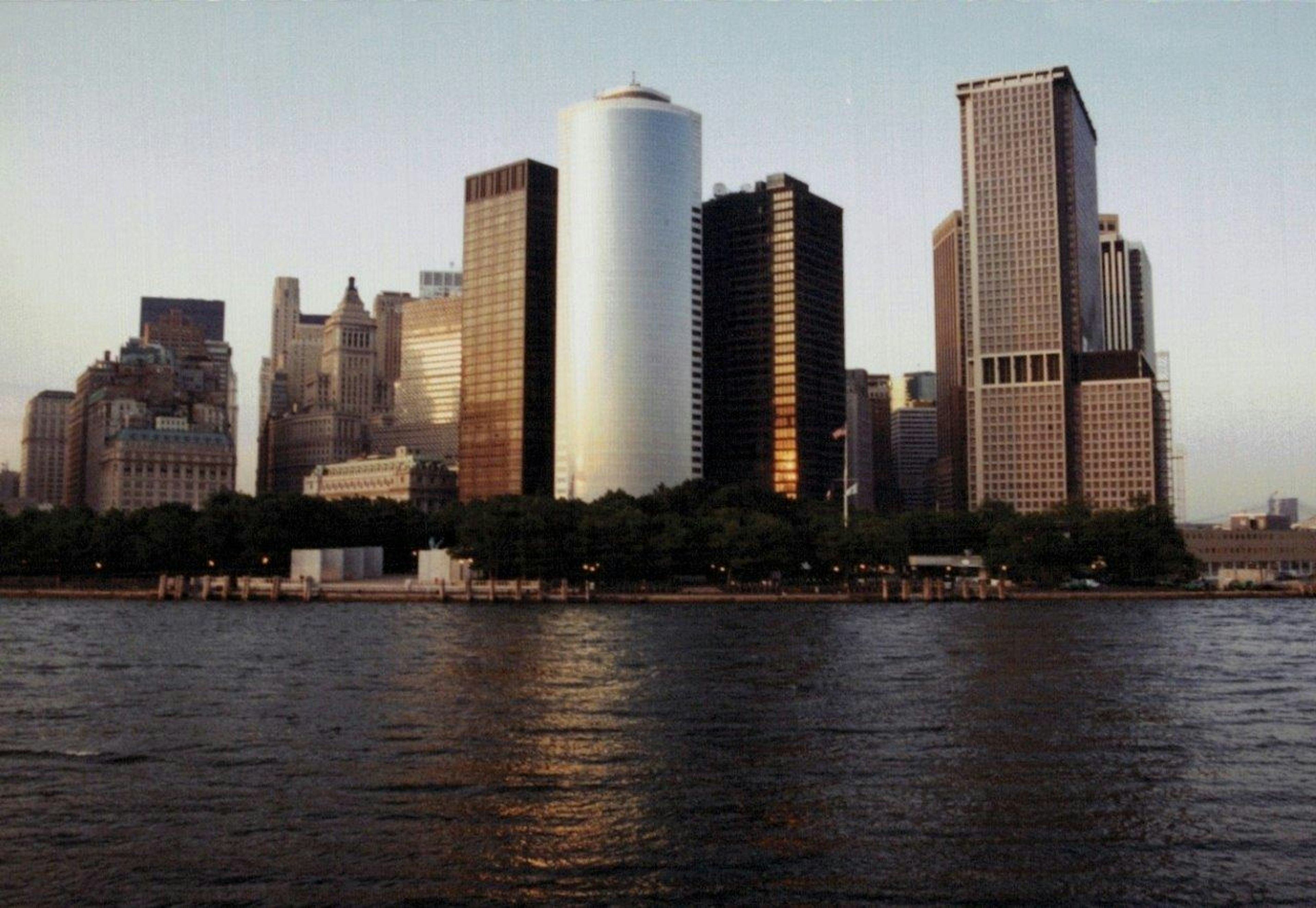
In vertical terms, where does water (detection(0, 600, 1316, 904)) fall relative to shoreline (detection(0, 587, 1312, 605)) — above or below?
below

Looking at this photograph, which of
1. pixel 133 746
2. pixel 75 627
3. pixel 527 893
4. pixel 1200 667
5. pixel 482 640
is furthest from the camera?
pixel 75 627

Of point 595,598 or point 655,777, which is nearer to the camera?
point 655,777

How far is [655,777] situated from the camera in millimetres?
46812

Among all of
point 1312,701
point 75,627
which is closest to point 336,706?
point 1312,701

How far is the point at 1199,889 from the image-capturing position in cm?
3350

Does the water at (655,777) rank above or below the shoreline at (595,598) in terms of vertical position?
below

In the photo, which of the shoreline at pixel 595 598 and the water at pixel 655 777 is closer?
the water at pixel 655 777

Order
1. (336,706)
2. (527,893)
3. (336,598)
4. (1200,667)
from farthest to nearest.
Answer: (336,598), (1200,667), (336,706), (527,893)

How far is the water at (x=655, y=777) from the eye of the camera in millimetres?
34406

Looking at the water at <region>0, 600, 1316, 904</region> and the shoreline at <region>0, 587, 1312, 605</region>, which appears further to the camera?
the shoreline at <region>0, 587, 1312, 605</region>

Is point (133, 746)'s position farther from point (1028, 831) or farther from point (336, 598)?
point (336, 598)

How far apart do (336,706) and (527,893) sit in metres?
34.2

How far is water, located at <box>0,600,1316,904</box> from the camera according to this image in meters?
34.4

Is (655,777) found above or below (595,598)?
below
